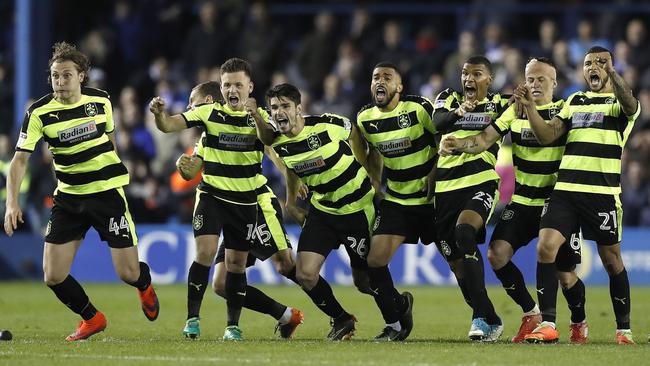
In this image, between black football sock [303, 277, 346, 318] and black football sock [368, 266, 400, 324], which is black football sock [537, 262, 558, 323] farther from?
black football sock [303, 277, 346, 318]

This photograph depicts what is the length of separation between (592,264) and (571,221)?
321 inches

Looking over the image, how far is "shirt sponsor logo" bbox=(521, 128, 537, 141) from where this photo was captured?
35.4 ft

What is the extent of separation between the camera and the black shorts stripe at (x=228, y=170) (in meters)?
11.2

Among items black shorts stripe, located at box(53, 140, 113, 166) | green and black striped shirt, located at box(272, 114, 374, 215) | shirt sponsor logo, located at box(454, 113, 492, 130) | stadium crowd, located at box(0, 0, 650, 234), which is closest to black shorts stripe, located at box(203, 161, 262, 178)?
green and black striped shirt, located at box(272, 114, 374, 215)

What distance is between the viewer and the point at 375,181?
37.5 feet

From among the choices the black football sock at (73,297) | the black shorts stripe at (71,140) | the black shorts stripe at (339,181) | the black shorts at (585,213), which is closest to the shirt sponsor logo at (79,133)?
the black shorts stripe at (71,140)

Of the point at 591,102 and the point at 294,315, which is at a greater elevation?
the point at 591,102

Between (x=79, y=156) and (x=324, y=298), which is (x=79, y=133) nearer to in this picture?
(x=79, y=156)

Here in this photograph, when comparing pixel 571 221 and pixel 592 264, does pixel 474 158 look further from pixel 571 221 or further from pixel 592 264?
pixel 592 264

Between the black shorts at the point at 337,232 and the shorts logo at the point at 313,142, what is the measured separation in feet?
1.86

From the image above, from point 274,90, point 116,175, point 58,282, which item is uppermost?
point 274,90

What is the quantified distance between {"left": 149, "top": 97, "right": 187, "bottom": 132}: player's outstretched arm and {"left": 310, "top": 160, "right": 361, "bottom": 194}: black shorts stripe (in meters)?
1.26

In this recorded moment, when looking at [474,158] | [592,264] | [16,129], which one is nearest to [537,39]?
[592,264]

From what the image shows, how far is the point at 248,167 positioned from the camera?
442 inches
